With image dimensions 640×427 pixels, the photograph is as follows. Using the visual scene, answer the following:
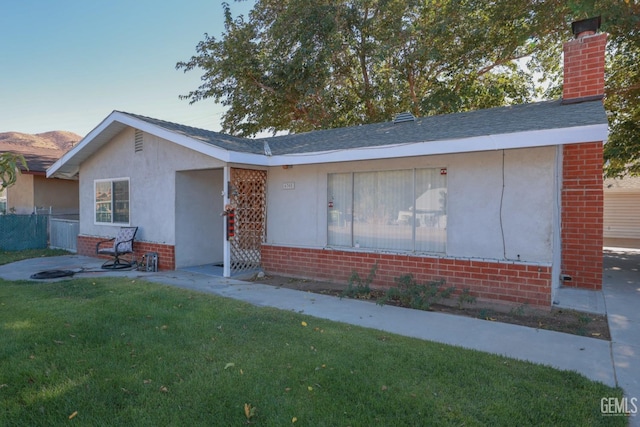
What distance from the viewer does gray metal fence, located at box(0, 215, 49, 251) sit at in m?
12.8

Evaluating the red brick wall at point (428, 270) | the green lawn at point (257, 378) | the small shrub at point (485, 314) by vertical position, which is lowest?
the small shrub at point (485, 314)

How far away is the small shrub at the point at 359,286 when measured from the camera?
22.6 feet

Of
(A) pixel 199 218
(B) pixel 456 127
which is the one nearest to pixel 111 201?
(A) pixel 199 218

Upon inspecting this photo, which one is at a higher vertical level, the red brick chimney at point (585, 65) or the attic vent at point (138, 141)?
the red brick chimney at point (585, 65)

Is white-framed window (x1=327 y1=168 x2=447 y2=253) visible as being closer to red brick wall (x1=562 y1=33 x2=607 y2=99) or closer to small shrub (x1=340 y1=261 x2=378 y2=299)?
small shrub (x1=340 y1=261 x2=378 y2=299)

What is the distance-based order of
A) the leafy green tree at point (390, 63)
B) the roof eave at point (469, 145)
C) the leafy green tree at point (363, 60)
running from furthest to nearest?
the leafy green tree at point (363, 60), the leafy green tree at point (390, 63), the roof eave at point (469, 145)

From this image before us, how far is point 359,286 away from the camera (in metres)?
7.04

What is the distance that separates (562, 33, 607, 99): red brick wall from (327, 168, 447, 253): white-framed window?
308 cm

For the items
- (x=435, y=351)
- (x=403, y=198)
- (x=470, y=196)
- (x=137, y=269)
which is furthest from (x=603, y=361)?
(x=137, y=269)

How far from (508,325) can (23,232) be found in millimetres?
15077

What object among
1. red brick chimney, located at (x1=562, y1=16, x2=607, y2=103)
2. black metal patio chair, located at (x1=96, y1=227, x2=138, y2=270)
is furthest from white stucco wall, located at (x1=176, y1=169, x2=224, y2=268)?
red brick chimney, located at (x1=562, y1=16, x2=607, y2=103)

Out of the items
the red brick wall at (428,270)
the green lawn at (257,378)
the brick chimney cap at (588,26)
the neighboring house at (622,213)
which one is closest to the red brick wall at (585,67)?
the brick chimney cap at (588,26)

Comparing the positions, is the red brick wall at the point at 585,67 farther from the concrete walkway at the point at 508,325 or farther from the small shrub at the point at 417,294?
the small shrub at the point at 417,294

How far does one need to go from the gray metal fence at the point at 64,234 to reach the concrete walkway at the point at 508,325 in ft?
13.8
